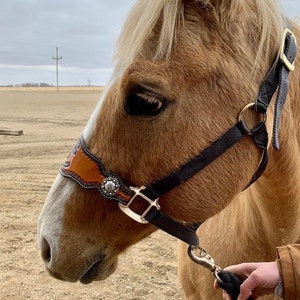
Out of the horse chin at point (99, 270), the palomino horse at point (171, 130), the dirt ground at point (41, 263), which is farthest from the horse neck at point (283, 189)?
the dirt ground at point (41, 263)

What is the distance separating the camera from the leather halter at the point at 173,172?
1.78 m

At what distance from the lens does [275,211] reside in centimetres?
221

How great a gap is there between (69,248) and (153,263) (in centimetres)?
339

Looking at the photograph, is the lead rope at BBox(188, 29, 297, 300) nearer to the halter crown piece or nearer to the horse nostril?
the halter crown piece

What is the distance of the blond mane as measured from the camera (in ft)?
5.67

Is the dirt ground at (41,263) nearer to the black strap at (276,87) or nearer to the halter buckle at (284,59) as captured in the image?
the black strap at (276,87)

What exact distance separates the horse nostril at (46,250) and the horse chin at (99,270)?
0.17 meters

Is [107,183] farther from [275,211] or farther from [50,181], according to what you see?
[50,181]

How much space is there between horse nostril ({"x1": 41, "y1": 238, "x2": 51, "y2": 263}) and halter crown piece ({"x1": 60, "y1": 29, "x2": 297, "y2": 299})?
282 mm

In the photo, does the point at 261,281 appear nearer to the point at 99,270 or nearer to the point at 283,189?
the point at 283,189

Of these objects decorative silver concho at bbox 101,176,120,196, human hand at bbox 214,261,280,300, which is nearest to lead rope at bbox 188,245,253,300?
human hand at bbox 214,261,280,300

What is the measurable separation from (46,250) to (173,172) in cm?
61

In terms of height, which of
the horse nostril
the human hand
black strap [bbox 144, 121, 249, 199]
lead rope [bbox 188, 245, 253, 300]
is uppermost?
black strap [bbox 144, 121, 249, 199]

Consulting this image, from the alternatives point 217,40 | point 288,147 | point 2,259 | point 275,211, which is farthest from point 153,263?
point 217,40
